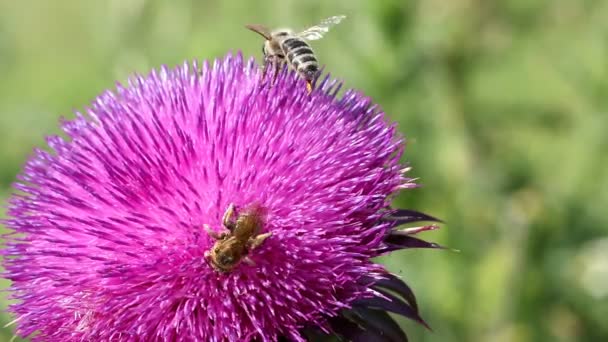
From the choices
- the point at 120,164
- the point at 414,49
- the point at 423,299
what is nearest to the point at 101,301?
the point at 120,164

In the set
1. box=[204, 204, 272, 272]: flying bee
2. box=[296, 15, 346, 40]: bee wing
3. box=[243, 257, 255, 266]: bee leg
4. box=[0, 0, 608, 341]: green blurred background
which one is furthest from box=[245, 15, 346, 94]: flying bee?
box=[0, 0, 608, 341]: green blurred background

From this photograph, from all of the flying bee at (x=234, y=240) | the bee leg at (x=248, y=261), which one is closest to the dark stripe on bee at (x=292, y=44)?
the flying bee at (x=234, y=240)

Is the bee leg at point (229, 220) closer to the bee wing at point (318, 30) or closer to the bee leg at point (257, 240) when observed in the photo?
the bee leg at point (257, 240)

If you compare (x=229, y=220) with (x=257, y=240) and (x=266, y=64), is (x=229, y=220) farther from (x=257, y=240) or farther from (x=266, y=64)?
(x=266, y=64)

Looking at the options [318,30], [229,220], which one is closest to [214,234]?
[229,220]

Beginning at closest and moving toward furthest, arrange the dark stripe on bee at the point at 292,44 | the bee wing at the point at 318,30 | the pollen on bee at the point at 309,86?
the pollen on bee at the point at 309,86, the dark stripe on bee at the point at 292,44, the bee wing at the point at 318,30

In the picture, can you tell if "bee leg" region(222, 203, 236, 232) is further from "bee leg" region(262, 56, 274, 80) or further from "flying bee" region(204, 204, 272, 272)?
"bee leg" region(262, 56, 274, 80)

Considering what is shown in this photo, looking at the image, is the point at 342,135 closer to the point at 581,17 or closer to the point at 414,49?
the point at 414,49
